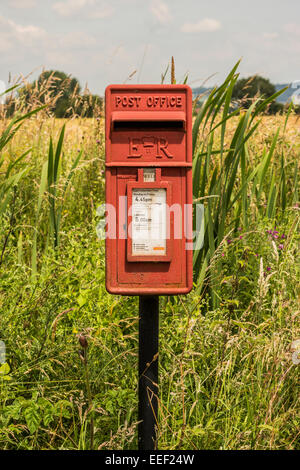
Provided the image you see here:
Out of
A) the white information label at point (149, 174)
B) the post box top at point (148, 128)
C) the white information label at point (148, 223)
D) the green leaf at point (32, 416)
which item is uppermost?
the post box top at point (148, 128)

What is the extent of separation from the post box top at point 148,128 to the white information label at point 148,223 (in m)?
0.12

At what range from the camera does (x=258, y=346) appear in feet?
7.11

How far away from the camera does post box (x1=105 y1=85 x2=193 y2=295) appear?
5.93ft

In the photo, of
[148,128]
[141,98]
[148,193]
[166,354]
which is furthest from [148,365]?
[141,98]

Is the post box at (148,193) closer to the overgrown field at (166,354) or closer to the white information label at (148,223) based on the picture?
the white information label at (148,223)

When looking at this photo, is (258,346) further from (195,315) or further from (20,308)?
(20,308)

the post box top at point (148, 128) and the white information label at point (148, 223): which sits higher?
the post box top at point (148, 128)

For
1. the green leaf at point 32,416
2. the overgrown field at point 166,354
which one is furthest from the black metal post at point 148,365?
the green leaf at point 32,416

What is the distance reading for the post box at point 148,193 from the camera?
1.81 metres

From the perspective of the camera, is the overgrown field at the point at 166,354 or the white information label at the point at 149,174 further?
the overgrown field at the point at 166,354

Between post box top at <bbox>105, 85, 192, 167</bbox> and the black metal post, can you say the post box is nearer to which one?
post box top at <bbox>105, 85, 192, 167</bbox>

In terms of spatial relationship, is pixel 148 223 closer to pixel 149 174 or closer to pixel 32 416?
pixel 149 174
